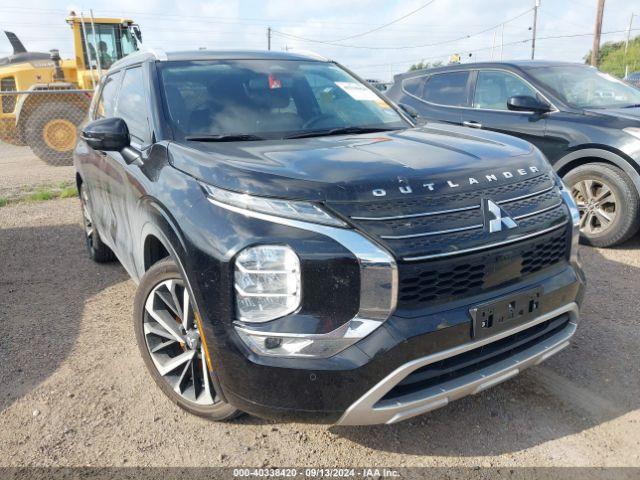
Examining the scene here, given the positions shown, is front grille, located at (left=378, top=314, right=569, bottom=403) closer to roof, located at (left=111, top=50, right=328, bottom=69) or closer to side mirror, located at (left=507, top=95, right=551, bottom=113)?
roof, located at (left=111, top=50, right=328, bottom=69)

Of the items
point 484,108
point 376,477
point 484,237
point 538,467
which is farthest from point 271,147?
point 484,108

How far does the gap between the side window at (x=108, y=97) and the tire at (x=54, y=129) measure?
303 inches

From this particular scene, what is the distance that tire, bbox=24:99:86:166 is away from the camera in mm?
11617

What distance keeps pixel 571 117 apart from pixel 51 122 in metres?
10.5

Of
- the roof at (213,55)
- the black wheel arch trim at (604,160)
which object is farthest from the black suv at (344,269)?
the black wheel arch trim at (604,160)

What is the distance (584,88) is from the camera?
19.5 ft

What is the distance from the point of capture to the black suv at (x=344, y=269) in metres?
2.08

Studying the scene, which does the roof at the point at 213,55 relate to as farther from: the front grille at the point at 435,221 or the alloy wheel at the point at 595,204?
the alloy wheel at the point at 595,204

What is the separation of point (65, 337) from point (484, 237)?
9.53ft

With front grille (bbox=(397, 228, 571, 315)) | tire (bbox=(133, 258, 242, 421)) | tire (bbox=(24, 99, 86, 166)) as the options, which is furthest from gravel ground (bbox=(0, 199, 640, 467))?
tire (bbox=(24, 99, 86, 166))

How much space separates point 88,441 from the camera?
261cm

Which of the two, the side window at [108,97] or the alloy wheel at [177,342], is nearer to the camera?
the alloy wheel at [177,342]

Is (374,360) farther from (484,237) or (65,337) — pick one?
(65,337)

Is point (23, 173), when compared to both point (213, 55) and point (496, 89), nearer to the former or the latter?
point (213, 55)
